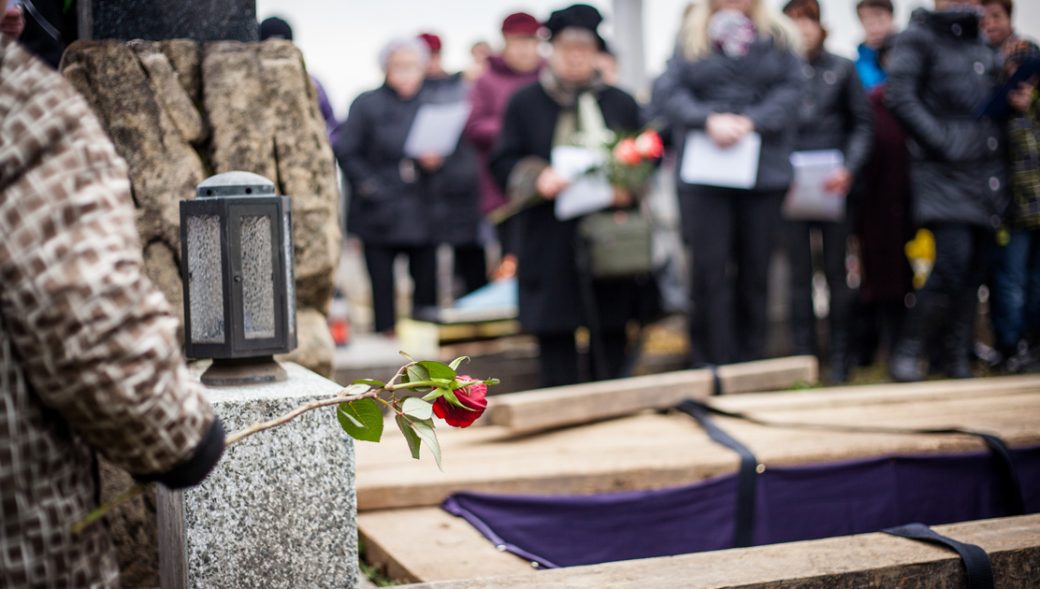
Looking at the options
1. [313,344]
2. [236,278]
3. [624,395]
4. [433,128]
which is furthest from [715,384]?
[433,128]

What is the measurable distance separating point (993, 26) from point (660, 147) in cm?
282

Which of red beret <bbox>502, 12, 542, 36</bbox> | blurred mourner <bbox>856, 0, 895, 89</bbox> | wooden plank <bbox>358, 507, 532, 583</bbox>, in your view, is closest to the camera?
wooden plank <bbox>358, 507, 532, 583</bbox>

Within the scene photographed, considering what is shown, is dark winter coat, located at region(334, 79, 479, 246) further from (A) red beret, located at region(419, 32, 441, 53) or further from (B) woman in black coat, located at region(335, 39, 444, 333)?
(A) red beret, located at region(419, 32, 441, 53)

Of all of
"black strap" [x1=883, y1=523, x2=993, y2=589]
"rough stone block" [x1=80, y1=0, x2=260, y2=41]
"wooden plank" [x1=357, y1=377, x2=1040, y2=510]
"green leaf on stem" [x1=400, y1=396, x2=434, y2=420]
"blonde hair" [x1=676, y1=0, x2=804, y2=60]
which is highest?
"blonde hair" [x1=676, y1=0, x2=804, y2=60]

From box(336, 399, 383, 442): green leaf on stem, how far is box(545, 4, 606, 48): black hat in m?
4.04

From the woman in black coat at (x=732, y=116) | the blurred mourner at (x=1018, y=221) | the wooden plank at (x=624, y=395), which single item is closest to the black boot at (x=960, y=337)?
the blurred mourner at (x=1018, y=221)

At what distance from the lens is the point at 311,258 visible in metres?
3.69

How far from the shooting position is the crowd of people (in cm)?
623

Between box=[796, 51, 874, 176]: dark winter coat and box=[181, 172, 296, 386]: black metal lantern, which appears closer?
box=[181, 172, 296, 386]: black metal lantern

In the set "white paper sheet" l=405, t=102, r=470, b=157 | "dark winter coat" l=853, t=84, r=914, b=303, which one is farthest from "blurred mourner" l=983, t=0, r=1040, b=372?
"white paper sheet" l=405, t=102, r=470, b=157

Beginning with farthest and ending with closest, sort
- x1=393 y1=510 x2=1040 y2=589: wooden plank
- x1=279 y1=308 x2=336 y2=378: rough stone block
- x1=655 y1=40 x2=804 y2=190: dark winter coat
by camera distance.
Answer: x1=655 y1=40 x2=804 y2=190: dark winter coat, x1=279 y1=308 x2=336 y2=378: rough stone block, x1=393 y1=510 x2=1040 y2=589: wooden plank

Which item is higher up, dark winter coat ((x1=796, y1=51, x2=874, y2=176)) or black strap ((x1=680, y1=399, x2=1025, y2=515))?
dark winter coat ((x1=796, y1=51, x2=874, y2=176))

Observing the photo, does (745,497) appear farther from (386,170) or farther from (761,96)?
(386,170)

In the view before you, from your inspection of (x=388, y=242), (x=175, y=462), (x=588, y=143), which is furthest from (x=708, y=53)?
(x=175, y=462)
